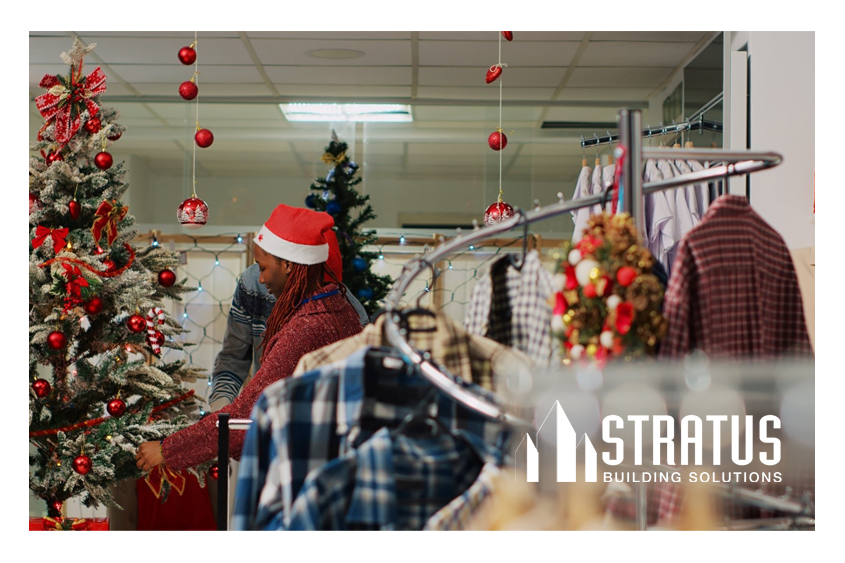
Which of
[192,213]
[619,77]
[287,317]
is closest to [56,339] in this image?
[287,317]

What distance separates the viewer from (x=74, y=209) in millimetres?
2617

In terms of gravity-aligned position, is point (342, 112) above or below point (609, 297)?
above

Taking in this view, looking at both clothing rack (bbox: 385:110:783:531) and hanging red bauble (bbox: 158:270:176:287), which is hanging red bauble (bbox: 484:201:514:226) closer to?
hanging red bauble (bbox: 158:270:176:287)

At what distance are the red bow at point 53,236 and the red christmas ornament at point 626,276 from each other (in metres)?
1.91

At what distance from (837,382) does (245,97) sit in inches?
167

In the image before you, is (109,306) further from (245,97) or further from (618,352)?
(245,97)

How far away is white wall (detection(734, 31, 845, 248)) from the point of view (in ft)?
8.82

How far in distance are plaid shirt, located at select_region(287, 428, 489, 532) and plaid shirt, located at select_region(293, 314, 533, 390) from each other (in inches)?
5.6

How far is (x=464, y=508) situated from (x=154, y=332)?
1666mm

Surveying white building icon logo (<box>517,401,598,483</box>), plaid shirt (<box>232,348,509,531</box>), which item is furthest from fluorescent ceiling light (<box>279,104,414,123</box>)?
white building icon logo (<box>517,401,598,483</box>)

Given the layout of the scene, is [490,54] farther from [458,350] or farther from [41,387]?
[458,350]

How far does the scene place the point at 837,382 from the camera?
146 cm
